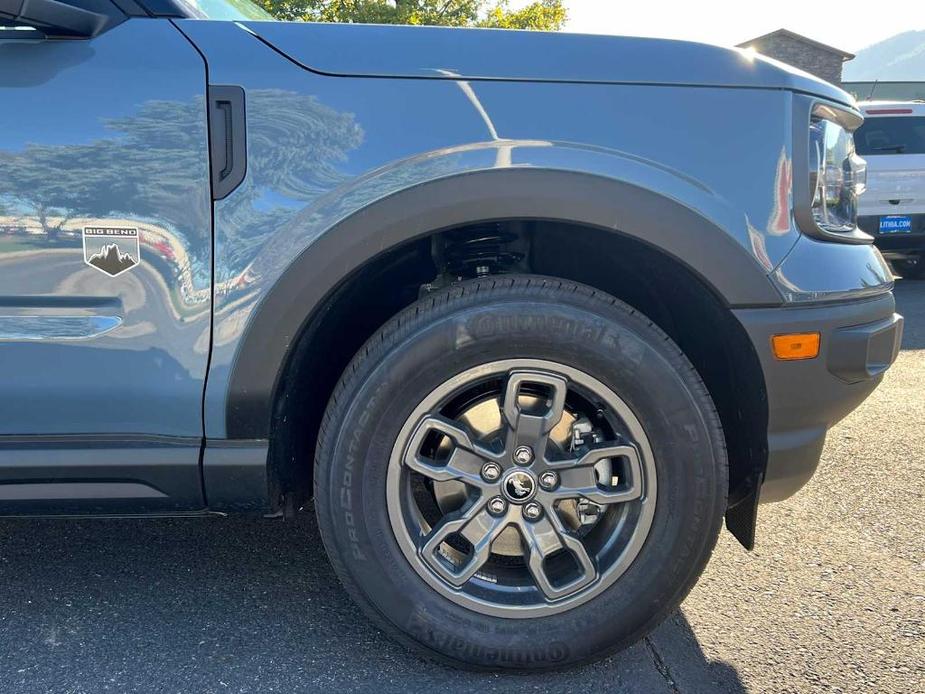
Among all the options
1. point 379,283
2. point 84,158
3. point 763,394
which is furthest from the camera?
point 379,283

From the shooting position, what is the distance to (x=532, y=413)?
5.58ft

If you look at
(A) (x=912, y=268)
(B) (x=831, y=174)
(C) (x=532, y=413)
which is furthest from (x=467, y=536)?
(A) (x=912, y=268)

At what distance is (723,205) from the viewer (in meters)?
1.62

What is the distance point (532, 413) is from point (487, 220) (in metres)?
0.48

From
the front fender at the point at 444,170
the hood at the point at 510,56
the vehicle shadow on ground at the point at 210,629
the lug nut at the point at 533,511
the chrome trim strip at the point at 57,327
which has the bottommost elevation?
the vehicle shadow on ground at the point at 210,629

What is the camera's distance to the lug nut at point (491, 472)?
1720 mm

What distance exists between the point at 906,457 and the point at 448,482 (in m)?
2.41

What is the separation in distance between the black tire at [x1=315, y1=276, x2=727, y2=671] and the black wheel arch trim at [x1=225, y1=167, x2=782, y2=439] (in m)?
0.17

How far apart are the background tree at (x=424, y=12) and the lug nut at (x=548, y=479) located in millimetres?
13489

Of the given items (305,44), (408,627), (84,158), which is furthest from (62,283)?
(408,627)

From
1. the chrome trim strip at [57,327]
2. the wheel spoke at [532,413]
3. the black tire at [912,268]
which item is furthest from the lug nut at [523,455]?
the black tire at [912,268]

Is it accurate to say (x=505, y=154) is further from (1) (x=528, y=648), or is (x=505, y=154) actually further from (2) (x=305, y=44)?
(1) (x=528, y=648)

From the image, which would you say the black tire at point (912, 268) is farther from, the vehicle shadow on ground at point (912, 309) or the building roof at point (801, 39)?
the building roof at point (801, 39)

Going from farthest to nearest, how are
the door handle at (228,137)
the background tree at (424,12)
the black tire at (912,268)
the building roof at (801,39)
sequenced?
the building roof at (801,39), the background tree at (424,12), the black tire at (912,268), the door handle at (228,137)
